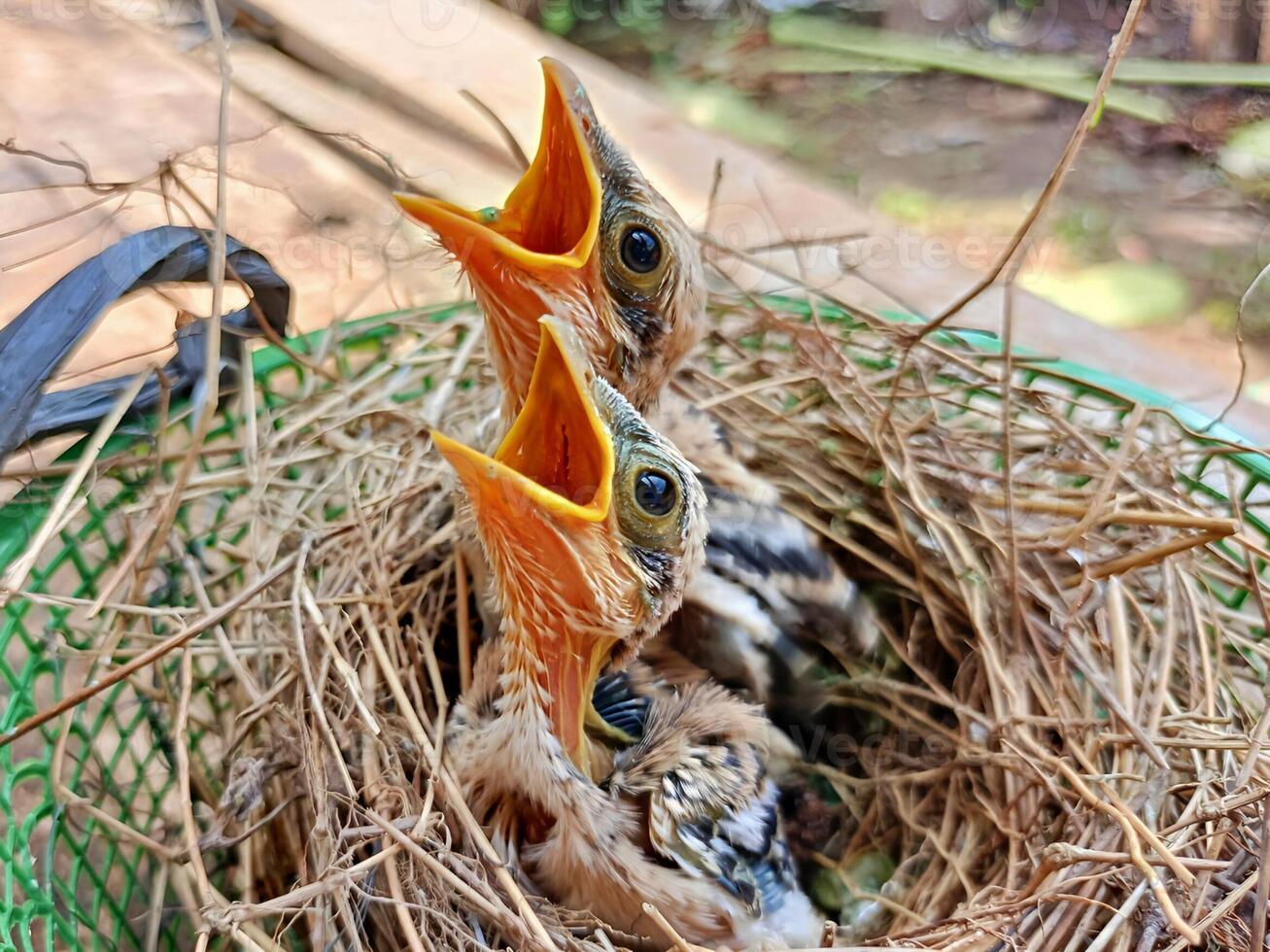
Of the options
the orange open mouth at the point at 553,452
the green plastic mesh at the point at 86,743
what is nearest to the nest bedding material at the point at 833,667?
the green plastic mesh at the point at 86,743

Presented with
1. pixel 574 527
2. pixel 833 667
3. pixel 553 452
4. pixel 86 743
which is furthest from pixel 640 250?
pixel 86 743

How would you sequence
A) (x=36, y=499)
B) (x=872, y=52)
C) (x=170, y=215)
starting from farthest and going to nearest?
(x=872, y=52)
(x=170, y=215)
(x=36, y=499)

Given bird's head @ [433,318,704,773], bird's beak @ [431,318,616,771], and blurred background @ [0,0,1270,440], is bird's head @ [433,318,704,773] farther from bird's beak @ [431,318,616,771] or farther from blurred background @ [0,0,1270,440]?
blurred background @ [0,0,1270,440]

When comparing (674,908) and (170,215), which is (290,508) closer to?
(170,215)

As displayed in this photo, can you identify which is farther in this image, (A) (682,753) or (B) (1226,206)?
(B) (1226,206)

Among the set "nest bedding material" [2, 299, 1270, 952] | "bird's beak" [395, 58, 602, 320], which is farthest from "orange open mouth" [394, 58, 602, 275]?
"nest bedding material" [2, 299, 1270, 952]

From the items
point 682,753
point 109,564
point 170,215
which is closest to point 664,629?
point 682,753

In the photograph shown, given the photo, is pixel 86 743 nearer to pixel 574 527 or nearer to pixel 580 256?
pixel 574 527
